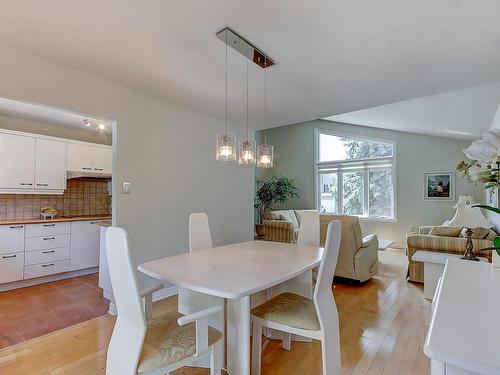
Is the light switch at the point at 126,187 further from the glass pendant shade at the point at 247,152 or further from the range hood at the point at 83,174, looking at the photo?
the range hood at the point at 83,174

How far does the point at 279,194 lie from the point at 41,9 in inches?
227

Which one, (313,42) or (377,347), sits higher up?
(313,42)

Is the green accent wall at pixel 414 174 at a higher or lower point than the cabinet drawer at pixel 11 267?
higher

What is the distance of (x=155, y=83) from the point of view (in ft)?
8.72

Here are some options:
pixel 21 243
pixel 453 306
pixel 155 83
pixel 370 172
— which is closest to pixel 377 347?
pixel 453 306

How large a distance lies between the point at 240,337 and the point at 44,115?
3.87 meters

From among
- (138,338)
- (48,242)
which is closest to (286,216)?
(48,242)

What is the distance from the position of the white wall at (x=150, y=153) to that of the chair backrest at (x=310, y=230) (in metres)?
1.44

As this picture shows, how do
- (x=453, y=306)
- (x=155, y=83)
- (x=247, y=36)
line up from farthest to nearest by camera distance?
(x=155, y=83)
(x=247, y=36)
(x=453, y=306)

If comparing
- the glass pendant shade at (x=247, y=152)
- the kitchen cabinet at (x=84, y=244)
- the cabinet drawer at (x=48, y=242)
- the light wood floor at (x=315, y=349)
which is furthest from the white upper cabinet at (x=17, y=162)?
the glass pendant shade at (x=247, y=152)

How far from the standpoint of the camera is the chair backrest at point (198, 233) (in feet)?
7.85

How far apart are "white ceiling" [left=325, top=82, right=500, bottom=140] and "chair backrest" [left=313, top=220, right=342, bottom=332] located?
9.23 feet

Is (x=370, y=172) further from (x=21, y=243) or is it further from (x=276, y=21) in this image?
(x=21, y=243)

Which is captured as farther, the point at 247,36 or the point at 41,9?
the point at 247,36
